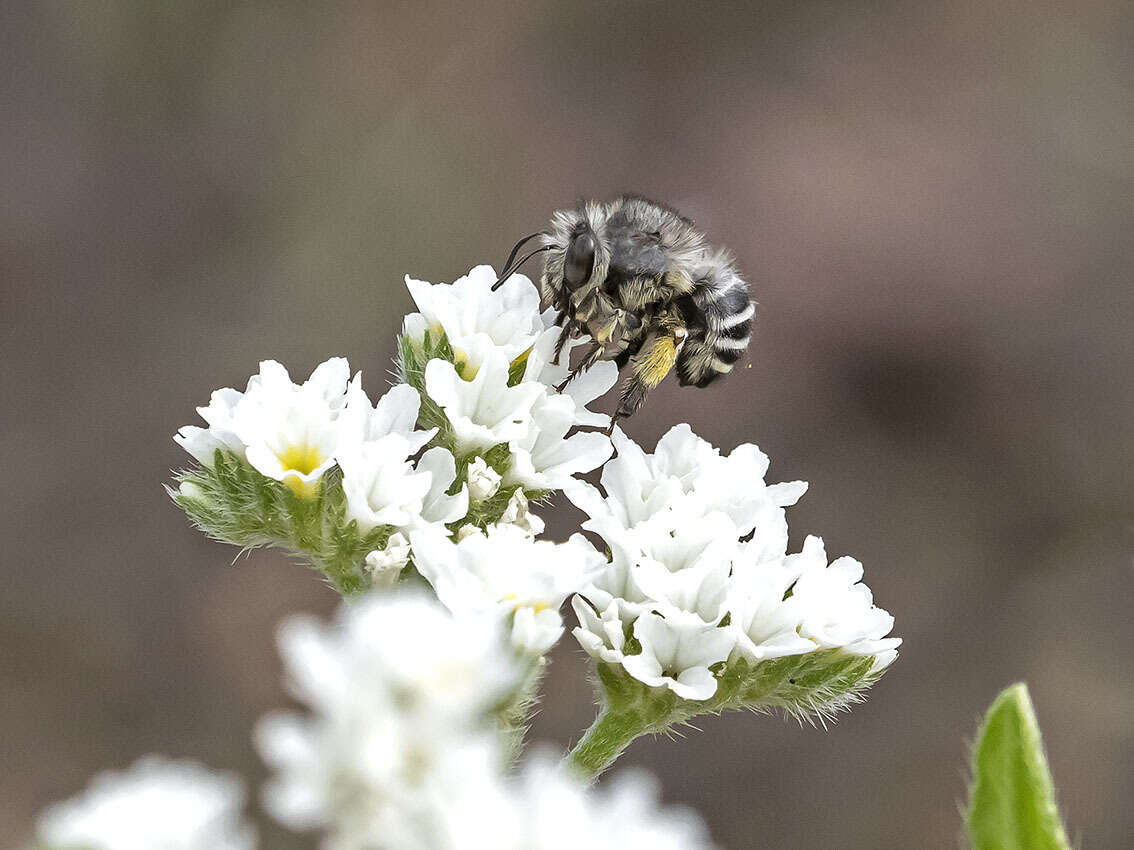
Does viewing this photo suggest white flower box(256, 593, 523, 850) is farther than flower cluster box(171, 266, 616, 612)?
No

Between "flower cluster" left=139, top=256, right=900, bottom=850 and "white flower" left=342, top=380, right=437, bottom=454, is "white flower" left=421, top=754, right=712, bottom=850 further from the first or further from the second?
"white flower" left=342, top=380, right=437, bottom=454

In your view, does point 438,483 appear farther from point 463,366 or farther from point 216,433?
point 216,433

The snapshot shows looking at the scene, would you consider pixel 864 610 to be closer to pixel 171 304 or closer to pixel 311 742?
pixel 311 742

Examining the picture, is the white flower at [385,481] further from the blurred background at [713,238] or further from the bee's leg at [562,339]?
the blurred background at [713,238]

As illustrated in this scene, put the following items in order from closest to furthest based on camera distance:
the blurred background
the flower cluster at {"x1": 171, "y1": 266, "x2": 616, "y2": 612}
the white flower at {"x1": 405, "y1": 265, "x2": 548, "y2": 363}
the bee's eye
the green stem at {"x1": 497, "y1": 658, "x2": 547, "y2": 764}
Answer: the green stem at {"x1": 497, "y1": 658, "x2": 547, "y2": 764} → the flower cluster at {"x1": 171, "y1": 266, "x2": 616, "y2": 612} → the white flower at {"x1": 405, "y1": 265, "x2": 548, "y2": 363} → the bee's eye → the blurred background

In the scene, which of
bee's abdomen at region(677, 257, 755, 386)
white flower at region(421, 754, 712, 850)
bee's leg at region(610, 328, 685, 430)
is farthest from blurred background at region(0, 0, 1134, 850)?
white flower at region(421, 754, 712, 850)

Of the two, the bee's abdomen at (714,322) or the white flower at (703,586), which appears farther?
the bee's abdomen at (714,322)

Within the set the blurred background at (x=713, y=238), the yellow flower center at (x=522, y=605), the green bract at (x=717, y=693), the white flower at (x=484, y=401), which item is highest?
the blurred background at (x=713, y=238)

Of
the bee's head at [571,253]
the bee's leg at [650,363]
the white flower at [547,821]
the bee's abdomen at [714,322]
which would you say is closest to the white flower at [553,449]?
the bee's head at [571,253]
